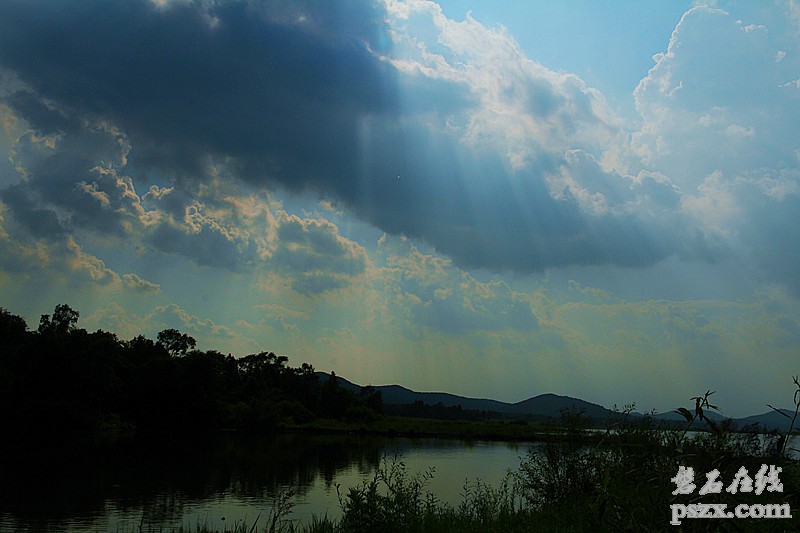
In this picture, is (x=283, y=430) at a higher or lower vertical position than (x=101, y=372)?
lower

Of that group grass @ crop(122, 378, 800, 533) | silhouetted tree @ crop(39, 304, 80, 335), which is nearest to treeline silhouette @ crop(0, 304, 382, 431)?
silhouetted tree @ crop(39, 304, 80, 335)

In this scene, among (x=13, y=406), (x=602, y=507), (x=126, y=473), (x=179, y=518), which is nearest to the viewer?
(x=602, y=507)

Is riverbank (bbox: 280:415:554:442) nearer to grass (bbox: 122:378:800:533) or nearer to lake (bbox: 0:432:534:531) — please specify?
lake (bbox: 0:432:534:531)

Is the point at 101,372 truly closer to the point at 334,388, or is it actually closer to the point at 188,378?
the point at 188,378

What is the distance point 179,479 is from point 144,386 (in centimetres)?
7182

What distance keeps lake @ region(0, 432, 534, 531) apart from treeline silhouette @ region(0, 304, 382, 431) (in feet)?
41.5

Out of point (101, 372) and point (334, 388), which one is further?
point (334, 388)

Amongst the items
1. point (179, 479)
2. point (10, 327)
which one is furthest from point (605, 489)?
point (10, 327)

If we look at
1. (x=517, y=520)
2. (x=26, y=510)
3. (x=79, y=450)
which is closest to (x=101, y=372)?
(x=79, y=450)

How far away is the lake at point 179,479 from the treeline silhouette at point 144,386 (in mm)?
12653

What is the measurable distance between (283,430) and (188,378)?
2119cm

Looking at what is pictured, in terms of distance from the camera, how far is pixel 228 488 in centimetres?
4194

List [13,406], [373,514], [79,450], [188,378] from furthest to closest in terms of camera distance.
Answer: [188,378] → [13,406] → [79,450] → [373,514]

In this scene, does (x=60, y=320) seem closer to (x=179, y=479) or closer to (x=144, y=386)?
(x=144, y=386)
